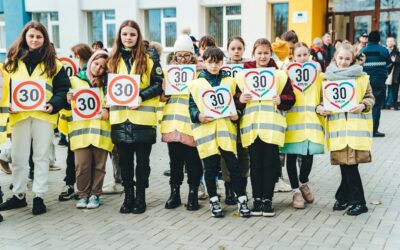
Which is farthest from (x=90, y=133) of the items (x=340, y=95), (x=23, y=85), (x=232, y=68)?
(x=340, y=95)

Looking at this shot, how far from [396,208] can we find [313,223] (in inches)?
47.5

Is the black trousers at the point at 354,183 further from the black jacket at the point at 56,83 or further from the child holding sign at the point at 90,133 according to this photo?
the black jacket at the point at 56,83

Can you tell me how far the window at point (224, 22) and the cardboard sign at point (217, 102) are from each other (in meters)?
14.6

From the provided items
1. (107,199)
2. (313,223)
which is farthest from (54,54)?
(313,223)

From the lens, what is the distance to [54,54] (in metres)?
6.22

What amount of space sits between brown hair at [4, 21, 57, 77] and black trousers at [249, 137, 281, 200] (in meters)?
2.50

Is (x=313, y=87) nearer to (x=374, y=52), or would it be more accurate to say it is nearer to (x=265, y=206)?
(x=265, y=206)

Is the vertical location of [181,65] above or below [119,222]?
above

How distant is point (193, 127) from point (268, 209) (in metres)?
1.25

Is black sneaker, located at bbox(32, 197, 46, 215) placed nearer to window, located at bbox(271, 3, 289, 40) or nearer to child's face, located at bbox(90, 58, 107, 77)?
child's face, located at bbox(90, 58, 107, 77)

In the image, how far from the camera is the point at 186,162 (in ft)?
20.6

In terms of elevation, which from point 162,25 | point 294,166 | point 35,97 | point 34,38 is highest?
point 162,25

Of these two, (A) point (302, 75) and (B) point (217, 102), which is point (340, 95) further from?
(B) point (217, 102)

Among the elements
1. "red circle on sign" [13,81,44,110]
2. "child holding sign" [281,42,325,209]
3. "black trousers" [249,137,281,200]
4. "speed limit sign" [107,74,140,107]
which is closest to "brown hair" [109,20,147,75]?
"speed limit sign" [107,74,140,107]
